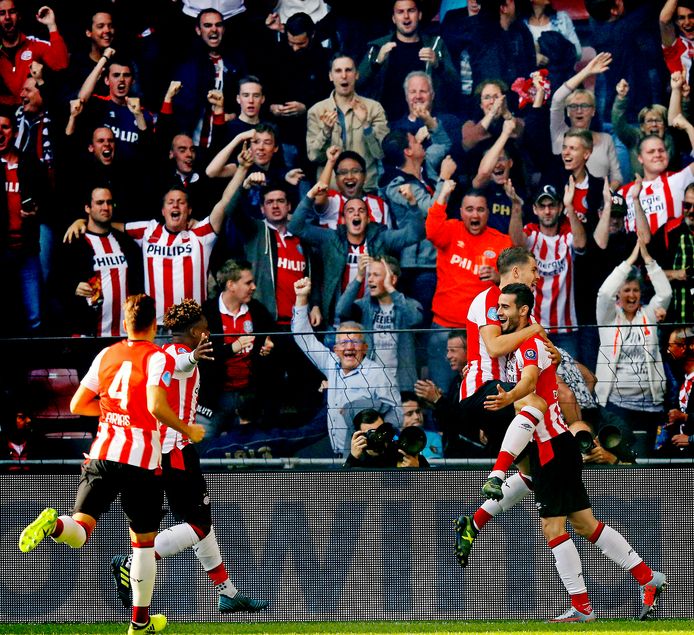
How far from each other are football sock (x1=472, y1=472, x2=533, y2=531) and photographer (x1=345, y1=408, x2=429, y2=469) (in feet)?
3.35

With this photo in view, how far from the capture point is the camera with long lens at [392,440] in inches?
285

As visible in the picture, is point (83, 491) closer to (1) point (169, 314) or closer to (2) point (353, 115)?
(1) point (169, 314)

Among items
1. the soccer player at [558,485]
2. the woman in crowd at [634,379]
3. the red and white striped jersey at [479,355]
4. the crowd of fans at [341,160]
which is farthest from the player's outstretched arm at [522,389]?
the crowd of fans at [341,160]

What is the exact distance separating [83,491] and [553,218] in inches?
224

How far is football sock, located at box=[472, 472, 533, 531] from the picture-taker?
618cm

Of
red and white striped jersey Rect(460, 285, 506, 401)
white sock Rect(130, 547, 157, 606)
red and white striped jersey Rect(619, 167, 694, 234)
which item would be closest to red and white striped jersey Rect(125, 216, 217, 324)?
red and white striped jersey Rect(619, 167, 694, 234)

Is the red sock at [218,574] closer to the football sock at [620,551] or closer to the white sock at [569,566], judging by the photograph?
the white sock at [569,566]

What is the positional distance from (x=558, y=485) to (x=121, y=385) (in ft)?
7.70

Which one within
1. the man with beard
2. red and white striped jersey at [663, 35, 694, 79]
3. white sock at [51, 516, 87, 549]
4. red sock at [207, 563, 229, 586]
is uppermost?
red and white striped jersey at [663, 35, 694, 79]

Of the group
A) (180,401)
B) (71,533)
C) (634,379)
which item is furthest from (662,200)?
(71,533)

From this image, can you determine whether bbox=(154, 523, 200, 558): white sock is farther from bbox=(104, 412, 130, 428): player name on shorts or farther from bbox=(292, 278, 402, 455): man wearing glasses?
bbox=(292, 278, 402, 455): man wearing glasses

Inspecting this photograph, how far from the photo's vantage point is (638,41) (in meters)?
10.2

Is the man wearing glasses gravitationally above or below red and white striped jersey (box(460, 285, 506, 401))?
below

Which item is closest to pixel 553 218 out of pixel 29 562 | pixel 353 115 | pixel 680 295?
pixel 680 295
